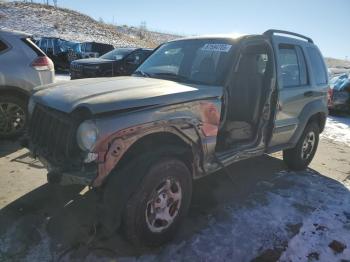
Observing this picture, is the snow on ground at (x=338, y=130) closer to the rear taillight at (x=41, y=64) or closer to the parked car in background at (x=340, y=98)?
the parked car in background at (x=340, y=98)

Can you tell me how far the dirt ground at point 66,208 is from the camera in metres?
3.20

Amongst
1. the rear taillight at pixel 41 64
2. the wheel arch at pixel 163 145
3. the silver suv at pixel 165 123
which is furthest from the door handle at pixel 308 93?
the rear taillight at pixel 41 64

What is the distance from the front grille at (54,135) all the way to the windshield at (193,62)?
4.69 ft

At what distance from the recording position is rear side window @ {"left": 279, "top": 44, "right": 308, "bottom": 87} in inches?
194

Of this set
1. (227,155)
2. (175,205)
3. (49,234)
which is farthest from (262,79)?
(49,234)

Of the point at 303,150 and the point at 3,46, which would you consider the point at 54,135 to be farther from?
the point at 303,150

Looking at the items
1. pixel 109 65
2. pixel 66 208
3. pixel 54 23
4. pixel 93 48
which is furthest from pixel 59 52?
pixel 54 23

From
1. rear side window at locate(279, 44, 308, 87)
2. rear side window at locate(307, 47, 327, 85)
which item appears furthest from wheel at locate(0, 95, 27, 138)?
rear side window at locate(307, 47, 327, 85)

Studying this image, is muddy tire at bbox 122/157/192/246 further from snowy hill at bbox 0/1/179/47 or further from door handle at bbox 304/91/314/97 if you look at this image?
snowy hill at bbox 0/1/179/47

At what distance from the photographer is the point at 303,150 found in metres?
5.73

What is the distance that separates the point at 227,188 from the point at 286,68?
6.09 ft

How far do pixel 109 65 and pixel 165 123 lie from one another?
10.1 meters

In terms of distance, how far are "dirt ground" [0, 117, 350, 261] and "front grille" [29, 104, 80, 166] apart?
2.52ft

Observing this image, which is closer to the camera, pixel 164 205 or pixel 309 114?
pixel 164 205
